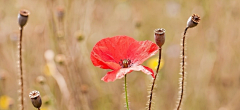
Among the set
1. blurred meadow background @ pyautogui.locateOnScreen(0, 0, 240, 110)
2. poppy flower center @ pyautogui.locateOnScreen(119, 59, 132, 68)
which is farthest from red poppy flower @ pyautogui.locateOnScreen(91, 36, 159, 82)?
blurred meadow background @ pyautogui.locateOnScreen(0, 0, 240, 110)

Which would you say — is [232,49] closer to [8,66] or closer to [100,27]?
[100,27]

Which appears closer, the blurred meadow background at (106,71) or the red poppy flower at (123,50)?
the red poppy flower at (123,50)

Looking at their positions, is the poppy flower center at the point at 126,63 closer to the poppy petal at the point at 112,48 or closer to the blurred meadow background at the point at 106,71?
the poppy petal at the point at 112,48

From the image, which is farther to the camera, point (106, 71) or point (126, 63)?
point (106, 71)

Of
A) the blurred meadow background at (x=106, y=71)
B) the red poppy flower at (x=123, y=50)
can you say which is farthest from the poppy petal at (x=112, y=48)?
the blurred meadow background at (x=106, y=71)

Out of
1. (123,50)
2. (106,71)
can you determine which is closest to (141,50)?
(123,50)

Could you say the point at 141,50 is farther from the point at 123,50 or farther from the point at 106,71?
the point at 106,71

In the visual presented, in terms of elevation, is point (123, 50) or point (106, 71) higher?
point (123, 50)
